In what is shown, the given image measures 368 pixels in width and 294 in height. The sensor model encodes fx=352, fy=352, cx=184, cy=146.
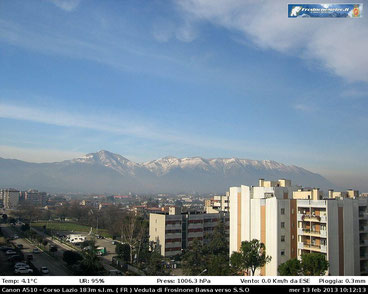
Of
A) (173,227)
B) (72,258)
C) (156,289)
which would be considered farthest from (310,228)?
(72,258)

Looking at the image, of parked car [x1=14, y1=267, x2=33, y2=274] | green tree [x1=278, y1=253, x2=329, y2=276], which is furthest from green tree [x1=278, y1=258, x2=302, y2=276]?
parked car [x1=14, y1=267, x2=33, y2=274]

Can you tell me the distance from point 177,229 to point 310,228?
24.1 feet

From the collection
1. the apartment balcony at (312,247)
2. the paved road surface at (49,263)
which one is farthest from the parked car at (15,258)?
the apartment balcony at (312,247)

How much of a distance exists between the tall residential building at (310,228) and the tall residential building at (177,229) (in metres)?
5.39

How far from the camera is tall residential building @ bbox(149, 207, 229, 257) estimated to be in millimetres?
16000

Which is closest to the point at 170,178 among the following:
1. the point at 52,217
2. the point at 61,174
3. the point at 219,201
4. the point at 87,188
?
the point at 87,188

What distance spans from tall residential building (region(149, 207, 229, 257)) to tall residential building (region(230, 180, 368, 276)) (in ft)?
17.7

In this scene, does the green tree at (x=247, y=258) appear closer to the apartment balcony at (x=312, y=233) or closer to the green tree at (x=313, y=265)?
the green tree at (x=313, y=265)

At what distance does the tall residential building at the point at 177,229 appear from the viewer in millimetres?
16000

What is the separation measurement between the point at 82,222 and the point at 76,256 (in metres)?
22.4

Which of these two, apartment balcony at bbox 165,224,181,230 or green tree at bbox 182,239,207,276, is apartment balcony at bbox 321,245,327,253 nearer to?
green tree at bbox 182,239,207,276

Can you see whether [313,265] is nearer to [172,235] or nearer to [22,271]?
[22,271]

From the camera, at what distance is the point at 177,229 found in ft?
53.7

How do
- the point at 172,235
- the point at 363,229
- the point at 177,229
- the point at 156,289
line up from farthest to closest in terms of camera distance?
the point at 177,229 → the point at 172,235 → the point at 363,229 → the point at 156,289
